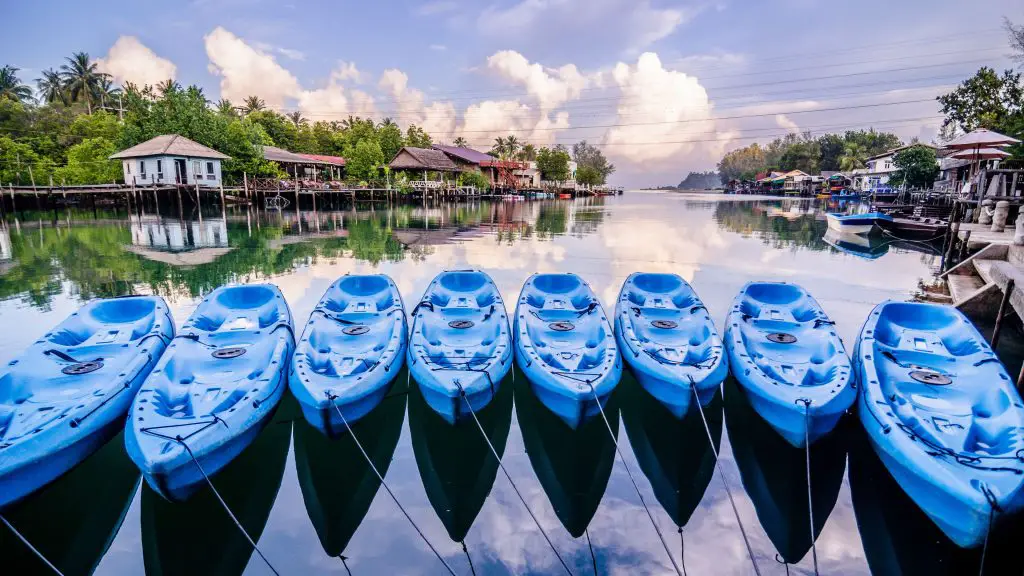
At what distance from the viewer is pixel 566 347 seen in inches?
280

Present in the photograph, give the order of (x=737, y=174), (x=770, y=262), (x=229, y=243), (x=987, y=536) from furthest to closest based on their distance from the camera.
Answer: (x=737, y=174) → (x=229, y=243) → (x=770, y=262) → (x=987, y=536)

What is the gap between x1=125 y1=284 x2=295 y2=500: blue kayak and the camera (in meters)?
4.66

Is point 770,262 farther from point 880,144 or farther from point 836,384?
point 880,144

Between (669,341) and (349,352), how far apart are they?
4.39 metres

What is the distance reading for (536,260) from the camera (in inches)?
747

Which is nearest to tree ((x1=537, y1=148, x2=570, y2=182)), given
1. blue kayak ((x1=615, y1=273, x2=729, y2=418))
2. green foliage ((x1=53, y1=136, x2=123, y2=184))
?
green foliage ((x1=53, y1=136, x2=123, y2=184))

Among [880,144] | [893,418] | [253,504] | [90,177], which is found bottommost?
[253,504]

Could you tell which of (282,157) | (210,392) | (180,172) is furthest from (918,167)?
(180,172)

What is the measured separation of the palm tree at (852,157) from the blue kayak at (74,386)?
86.7 meters

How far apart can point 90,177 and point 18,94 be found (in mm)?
22600

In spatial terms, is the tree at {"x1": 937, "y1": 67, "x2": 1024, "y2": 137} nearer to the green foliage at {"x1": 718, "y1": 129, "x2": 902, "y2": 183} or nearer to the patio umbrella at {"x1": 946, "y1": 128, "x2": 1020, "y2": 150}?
the patio umbrella at {"x1": 946, "y1": 128, "x2": 1020, "y2": 150}

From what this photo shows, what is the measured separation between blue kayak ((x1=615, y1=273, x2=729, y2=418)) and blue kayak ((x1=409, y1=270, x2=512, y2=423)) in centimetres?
172

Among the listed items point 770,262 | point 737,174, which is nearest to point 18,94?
point 770,262

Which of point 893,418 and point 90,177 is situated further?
point 90,177
